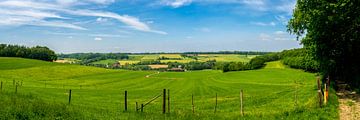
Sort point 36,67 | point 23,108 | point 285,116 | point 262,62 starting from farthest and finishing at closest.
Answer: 1. point 262,62
2. point 36,67
3. point 285,116
4. point 23,108

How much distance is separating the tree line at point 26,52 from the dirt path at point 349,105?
170430mm

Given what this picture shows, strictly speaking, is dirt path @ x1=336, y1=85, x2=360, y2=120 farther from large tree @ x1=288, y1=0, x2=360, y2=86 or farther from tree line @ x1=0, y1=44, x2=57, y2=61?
tree line @ x1=0, y1=44, x2=57, y2=61

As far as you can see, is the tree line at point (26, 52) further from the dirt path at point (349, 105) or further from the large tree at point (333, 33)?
the dirt path at point (349, 105)

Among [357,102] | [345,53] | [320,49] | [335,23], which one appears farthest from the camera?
[345,53]

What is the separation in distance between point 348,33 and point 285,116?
15144 millimetres

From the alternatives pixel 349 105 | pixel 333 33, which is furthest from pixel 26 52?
pixel 349 105

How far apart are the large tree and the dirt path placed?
3443 mm

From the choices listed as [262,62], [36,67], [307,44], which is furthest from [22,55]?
[307,44]

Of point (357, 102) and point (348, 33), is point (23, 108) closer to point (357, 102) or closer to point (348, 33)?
point (357, 102)

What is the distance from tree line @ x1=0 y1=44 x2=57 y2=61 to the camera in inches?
6452

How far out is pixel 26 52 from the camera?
169 m

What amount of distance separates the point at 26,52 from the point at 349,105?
176159 mm

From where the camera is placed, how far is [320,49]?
31312mm

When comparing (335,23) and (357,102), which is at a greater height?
(335,23)
